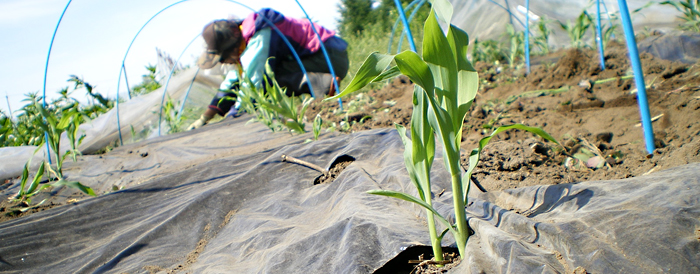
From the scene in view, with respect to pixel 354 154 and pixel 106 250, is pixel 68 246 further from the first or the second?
pixel 354 154

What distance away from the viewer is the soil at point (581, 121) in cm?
137

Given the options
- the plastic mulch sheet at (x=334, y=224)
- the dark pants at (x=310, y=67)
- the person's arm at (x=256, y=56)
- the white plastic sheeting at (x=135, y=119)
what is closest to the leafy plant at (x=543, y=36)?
the dark pants at (x=310, y=67)

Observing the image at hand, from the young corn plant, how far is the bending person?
301 cm

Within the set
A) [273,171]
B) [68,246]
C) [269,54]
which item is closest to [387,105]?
[269,54]

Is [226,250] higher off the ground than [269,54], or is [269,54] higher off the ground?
[269,54]

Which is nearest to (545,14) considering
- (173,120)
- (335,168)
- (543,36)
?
(543,36)

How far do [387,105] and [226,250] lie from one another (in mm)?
2703

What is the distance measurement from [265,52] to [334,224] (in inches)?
146

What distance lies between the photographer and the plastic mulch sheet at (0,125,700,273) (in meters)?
0.73

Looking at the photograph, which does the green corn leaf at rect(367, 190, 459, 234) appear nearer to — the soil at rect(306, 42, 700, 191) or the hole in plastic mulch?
the soil at rect(306, 42, 700, 191)

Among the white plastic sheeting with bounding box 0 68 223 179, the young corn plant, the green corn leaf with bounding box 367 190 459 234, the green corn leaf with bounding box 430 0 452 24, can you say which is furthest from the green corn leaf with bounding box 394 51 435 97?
the white plastic sheeting with bounding box 0 68 223 179

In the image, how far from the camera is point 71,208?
177cm

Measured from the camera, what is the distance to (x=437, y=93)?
83 cm

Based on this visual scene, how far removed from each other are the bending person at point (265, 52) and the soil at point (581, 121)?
1.46 m
